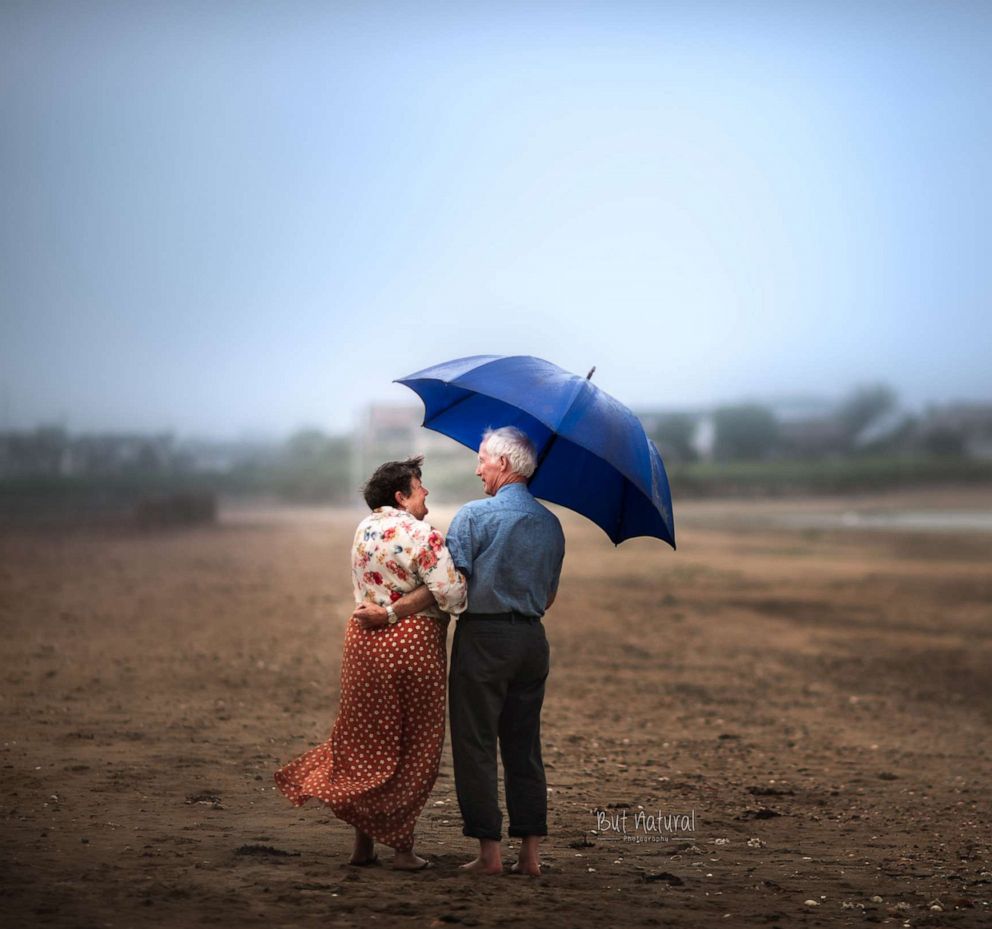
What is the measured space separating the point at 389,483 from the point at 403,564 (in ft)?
1.04

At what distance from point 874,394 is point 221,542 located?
Result: 37.1 meters

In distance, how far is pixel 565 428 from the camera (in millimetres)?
5113

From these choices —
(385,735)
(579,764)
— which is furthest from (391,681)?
(579,764)

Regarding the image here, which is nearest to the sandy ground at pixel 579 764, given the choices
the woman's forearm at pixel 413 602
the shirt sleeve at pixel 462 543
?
the woman's forearm at pixel 413 602

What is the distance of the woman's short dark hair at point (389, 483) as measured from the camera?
5.14 metres

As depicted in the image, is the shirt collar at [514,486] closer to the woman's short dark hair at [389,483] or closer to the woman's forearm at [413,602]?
the woman's short dark hair at [389,483]

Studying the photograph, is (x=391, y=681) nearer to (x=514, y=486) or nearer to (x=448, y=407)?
(x=514, y=486)

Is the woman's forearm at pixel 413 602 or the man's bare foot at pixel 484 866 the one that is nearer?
the woman's forearm at pixel 413 602

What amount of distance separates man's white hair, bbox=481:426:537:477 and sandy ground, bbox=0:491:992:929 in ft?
4.84

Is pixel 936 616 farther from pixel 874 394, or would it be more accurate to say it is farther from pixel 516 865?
pixel 874 394

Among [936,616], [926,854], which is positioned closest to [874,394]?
[936,616]

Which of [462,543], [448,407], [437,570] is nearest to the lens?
[437,570]

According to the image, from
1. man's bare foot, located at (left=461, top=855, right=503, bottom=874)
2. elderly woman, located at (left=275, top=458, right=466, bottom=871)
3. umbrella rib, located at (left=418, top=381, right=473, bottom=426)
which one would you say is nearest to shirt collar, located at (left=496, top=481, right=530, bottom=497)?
elderly woman, located at (left=275, top=458, right=466, bottom=871)

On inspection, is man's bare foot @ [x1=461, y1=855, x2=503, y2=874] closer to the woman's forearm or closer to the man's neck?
the woman's forearm
